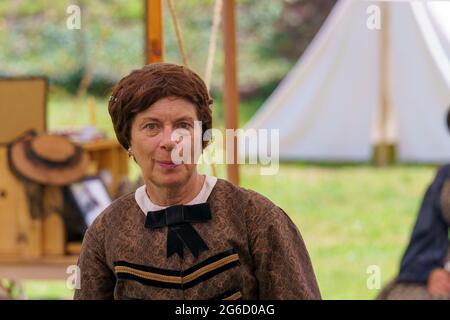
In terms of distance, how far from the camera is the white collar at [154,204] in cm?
194

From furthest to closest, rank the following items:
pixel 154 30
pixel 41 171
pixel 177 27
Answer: pixel 41 171 < pixel 177 27 < pixel 154 30

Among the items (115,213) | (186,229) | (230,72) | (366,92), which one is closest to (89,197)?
(230,72)

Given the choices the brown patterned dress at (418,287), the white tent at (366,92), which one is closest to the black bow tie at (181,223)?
the brown patterned dress at (418,287)

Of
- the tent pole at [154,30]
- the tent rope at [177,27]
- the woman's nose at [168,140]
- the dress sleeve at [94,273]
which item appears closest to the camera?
the woman's nose at [168,140]

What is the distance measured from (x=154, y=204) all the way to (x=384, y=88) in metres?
7.24

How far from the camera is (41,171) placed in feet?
13.1

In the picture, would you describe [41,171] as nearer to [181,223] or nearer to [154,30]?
[154,30]

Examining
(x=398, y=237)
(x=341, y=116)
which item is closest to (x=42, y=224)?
(x=398, y=237)

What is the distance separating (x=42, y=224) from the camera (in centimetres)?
404

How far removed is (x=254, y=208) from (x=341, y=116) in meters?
7.52

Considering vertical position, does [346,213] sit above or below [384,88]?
below

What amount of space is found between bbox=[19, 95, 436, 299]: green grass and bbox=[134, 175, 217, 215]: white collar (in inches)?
130

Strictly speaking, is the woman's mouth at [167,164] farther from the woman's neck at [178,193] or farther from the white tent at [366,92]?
the white tent at [366,92]

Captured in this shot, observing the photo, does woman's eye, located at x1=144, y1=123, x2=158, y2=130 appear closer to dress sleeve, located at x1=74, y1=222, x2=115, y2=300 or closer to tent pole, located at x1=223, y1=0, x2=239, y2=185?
dress sleeve, located at x1=74, y1=222, x2=115, y2=300
